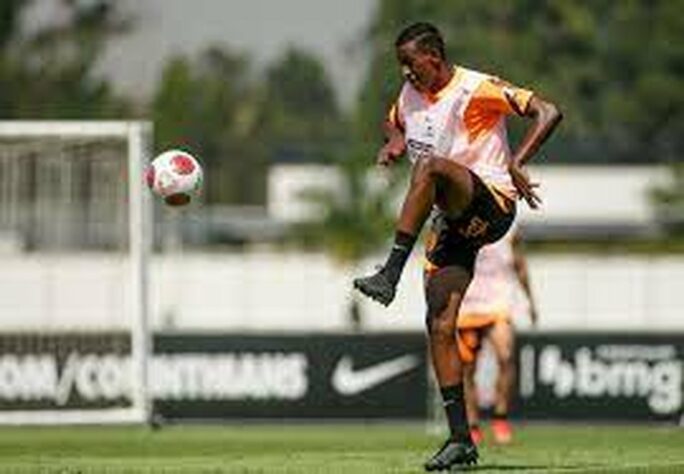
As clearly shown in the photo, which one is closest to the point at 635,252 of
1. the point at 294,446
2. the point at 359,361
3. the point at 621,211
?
the point at 621,211

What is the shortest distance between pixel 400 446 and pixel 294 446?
2.82 feet

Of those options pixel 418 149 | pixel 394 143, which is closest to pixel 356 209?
pixel 394 143

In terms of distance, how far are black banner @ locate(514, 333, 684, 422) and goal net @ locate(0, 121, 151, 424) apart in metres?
4.23

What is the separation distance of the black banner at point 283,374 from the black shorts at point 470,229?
39.2 feet

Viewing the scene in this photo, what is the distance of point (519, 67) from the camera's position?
88.1m

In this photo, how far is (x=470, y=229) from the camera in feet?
40.4

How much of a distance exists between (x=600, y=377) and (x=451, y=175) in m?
12.9

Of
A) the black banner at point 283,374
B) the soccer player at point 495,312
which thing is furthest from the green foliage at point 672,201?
the soccer player at point 495,312

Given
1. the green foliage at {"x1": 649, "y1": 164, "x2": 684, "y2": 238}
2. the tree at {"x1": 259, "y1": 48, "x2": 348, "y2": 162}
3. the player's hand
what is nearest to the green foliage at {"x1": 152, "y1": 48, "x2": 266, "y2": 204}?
the tree at {"x1": 259, "y1": 48, "x2": 348, "y2": 162}

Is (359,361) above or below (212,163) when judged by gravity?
below

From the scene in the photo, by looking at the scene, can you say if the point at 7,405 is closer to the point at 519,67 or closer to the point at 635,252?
the point at 635,252

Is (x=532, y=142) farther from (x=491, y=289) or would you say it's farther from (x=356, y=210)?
(x=356, y=210)

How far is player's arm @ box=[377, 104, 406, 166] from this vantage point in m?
13.0

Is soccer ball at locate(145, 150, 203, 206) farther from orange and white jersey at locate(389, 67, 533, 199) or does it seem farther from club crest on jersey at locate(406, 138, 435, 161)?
orange and white jersey at locate(389, 67, 533, 199)
